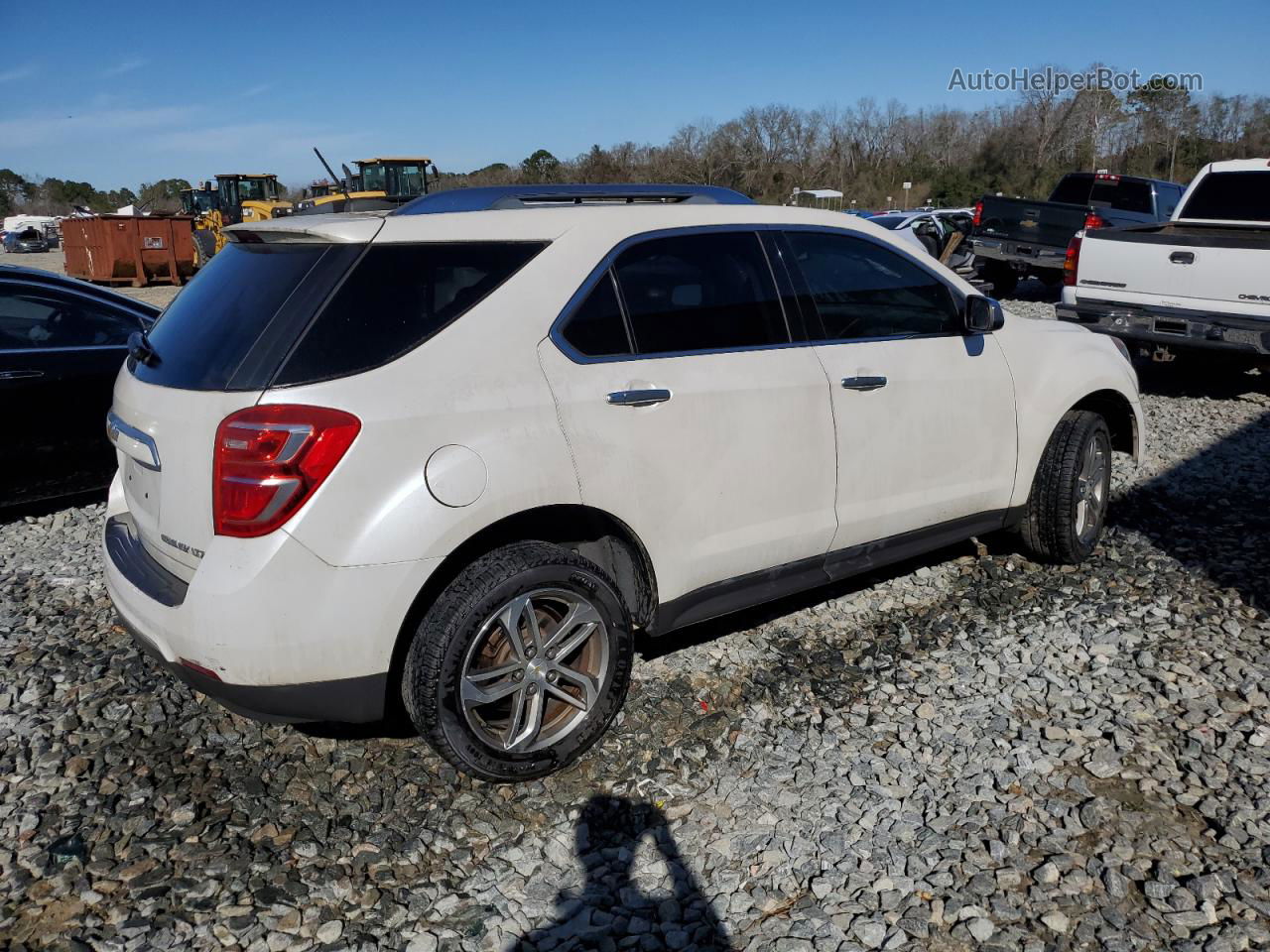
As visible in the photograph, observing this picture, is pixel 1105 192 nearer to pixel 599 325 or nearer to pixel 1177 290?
pixel 1177 290

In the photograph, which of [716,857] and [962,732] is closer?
[716,857]

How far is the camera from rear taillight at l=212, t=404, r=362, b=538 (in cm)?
270

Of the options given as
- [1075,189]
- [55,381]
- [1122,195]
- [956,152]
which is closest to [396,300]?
[55,381]

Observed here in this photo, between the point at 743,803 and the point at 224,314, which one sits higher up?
the point at 224,314

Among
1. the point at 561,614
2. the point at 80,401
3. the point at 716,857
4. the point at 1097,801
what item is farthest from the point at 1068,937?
the point at 80,401

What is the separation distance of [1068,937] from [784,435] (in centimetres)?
182

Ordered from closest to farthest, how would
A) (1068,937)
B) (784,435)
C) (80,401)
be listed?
(1068,937), (784,435), (80,401)

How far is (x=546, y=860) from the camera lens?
2.92 meters

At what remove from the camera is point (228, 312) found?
10.2ft

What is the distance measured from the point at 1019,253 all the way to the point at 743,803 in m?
14.3

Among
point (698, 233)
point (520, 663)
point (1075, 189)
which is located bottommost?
point (520, 663)

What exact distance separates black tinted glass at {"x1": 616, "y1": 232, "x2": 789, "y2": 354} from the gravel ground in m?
1.37

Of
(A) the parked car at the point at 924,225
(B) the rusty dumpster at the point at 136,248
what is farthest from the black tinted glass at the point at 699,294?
(B) the rusty dumpster at the point at 136,248

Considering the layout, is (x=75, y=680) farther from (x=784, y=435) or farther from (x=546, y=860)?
(x=784, y=435)
